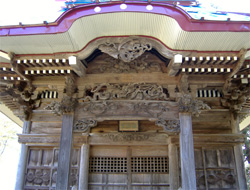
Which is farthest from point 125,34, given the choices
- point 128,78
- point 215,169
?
point 215,169

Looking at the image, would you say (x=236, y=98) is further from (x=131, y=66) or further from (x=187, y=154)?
(x=131, y=66)

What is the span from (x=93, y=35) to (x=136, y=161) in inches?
170

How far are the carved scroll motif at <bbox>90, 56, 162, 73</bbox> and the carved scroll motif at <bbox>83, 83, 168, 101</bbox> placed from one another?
1.42ft

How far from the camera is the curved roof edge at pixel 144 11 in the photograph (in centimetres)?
496

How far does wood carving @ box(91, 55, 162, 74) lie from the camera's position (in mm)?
6316

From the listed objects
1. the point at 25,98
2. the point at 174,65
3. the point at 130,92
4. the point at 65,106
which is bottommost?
the point at 65,106

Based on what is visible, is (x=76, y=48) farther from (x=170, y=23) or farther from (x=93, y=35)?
(x=170, y=23)

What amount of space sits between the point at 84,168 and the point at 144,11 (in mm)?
5081

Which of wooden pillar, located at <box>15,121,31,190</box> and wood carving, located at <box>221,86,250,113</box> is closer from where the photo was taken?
wood carving, located at <box>221,86,250,113</box>

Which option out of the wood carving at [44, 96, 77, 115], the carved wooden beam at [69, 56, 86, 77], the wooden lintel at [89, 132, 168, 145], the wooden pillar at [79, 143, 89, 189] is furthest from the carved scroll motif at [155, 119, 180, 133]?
the wooden pillar at [79, 143, 89, 189]

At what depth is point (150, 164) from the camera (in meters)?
7.50

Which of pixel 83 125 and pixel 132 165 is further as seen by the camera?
pixel 132 165

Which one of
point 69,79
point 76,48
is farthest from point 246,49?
point 69,79

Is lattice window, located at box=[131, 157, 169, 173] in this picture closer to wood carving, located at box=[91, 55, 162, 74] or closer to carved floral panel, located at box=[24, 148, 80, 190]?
carved floral panel, located at box=[24, 148, 80, 190]
